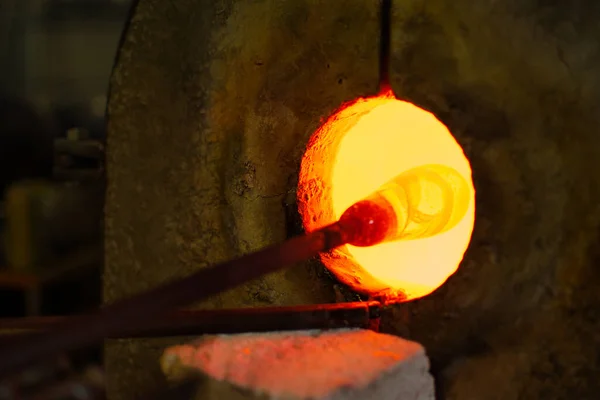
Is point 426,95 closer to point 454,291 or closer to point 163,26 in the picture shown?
point 454,291

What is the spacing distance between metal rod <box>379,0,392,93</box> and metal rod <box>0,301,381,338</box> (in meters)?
0.27

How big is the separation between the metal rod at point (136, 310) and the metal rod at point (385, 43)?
282 millimetres

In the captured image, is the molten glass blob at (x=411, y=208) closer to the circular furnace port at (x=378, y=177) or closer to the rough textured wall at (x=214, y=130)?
the circular furnace port at (x=378, y=177)

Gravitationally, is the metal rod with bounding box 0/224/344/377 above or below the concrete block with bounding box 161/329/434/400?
above

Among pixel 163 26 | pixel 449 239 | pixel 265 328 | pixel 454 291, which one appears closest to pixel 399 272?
pixel 449 239

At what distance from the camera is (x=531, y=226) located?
0.69 m

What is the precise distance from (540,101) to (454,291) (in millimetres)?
226

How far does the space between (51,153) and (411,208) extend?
6.11 feet

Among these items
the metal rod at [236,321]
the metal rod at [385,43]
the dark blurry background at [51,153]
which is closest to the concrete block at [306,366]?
the metal rod at [236,321]

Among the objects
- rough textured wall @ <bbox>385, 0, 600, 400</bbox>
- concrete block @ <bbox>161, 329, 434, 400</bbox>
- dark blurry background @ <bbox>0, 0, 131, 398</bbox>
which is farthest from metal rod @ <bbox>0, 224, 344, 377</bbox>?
dark blurry background @ <bbox>0, 0, 131, 398</bbox>

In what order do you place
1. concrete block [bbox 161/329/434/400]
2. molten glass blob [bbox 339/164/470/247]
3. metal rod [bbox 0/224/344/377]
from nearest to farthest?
metal rod [bbox 0/224/344/377]
concrete block [bbox 161/329/434/400]
molten glass blob [bbox 339/164/470/247]

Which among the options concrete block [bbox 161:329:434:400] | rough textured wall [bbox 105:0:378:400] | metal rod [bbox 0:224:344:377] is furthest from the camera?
rough textured wall [bbox 105:0:378:400]

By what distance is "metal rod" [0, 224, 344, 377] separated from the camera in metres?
0.42

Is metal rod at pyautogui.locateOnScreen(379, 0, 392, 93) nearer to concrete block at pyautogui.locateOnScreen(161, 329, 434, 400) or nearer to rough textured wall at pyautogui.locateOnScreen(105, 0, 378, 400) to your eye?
rough textured wall at pyautogui.locateOnScreen(105, 0, 378, 400)
